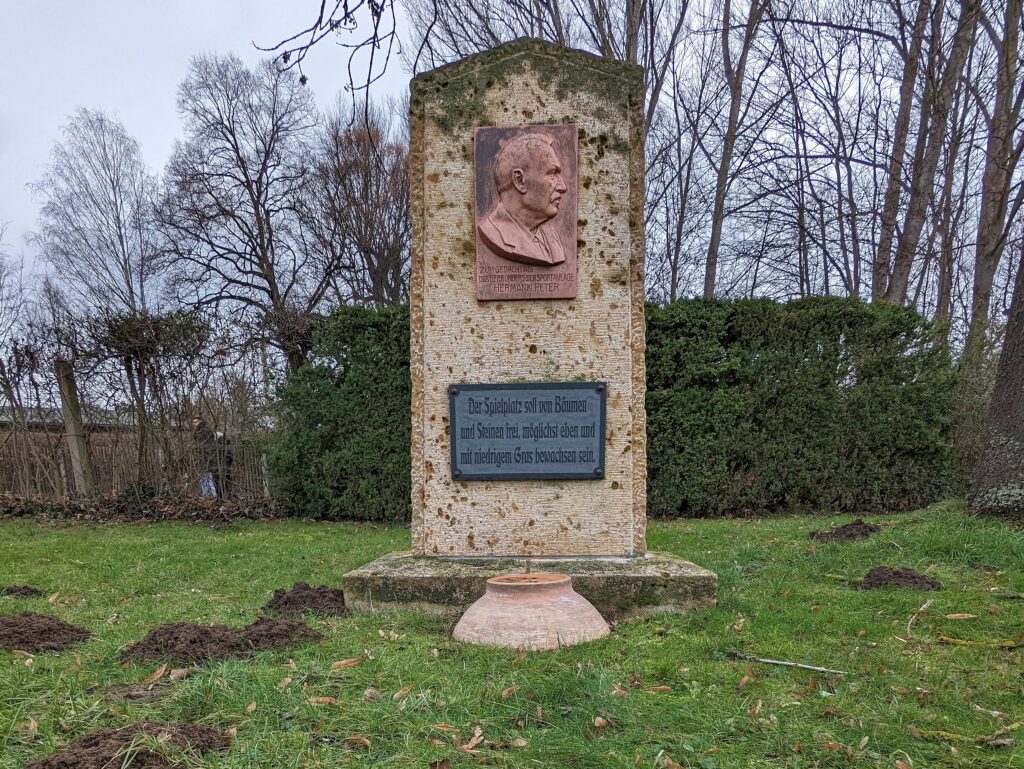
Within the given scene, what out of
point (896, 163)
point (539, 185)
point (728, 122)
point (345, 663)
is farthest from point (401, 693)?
point (728, 122)

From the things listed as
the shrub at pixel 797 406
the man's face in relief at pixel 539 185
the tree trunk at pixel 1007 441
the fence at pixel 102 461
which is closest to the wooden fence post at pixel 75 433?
the fence at pixel 102 461

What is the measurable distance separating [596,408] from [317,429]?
592cm

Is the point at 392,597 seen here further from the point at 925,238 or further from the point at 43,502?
the point at 925,238

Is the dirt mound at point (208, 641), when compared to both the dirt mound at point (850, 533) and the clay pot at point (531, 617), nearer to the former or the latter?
the clay pot at point (531, 617)

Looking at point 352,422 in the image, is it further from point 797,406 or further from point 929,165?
point 929,165

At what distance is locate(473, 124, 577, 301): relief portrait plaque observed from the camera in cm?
460

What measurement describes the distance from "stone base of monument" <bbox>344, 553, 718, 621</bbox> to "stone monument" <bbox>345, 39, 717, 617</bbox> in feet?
0.53

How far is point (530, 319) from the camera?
4.67 m

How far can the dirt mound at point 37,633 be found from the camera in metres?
3.41

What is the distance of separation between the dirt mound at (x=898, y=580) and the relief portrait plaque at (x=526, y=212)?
95.2 inches

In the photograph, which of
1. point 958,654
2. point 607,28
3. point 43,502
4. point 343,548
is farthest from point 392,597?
point 607,28

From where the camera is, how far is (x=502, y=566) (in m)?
4.43

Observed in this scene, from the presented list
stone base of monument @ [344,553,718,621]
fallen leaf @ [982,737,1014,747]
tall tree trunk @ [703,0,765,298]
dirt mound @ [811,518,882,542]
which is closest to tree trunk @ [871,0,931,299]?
tall tree trunk @ [703,0,765,298]

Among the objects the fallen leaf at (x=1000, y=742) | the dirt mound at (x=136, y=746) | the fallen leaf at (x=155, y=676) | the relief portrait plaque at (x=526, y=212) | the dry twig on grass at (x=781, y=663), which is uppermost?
the relief portrait plaque at (x=526, y=212)
